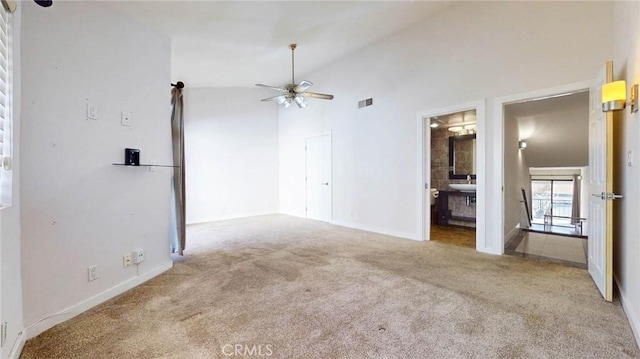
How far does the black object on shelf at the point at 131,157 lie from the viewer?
2.66 m

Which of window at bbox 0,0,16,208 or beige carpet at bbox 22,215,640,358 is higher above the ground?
window at bbox 0,0,16,208

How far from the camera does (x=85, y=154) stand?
2.33m

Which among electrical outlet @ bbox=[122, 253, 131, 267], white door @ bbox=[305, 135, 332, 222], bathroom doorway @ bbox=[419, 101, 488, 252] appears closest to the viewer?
electrical outlet @ bbox=[122, 253, 131, 267]

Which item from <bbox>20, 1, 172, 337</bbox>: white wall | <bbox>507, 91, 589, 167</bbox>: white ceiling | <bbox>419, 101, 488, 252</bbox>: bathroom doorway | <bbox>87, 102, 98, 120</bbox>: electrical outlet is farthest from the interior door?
<bbox>87, 102, 98, 120</bbox>: electrical outlet

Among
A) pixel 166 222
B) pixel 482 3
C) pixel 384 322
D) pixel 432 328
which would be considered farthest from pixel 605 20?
pixel 166 222

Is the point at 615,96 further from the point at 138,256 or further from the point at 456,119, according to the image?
the point at 138,256

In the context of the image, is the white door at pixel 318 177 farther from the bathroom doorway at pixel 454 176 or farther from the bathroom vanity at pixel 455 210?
the bathroom vanity at pixel 455 210

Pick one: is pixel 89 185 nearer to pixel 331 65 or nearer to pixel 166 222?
pixel 166 222

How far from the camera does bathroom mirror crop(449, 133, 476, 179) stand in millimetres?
5906

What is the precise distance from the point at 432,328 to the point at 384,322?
320 mm

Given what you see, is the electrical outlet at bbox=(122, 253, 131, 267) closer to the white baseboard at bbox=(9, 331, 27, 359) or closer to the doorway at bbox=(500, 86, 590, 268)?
the white baseboard at bbox=(9, 331, 27, 359)

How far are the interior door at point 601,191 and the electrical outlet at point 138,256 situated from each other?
420cm

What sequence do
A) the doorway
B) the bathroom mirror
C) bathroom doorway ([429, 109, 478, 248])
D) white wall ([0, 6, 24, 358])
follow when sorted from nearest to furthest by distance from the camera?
white wall ([0, 6, 24, 358]), the doorway, bathroom doorway ([429, 109, 478, 248]), the bathroom mirror

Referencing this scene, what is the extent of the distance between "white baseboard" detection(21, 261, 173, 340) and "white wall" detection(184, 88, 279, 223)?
352 cm
